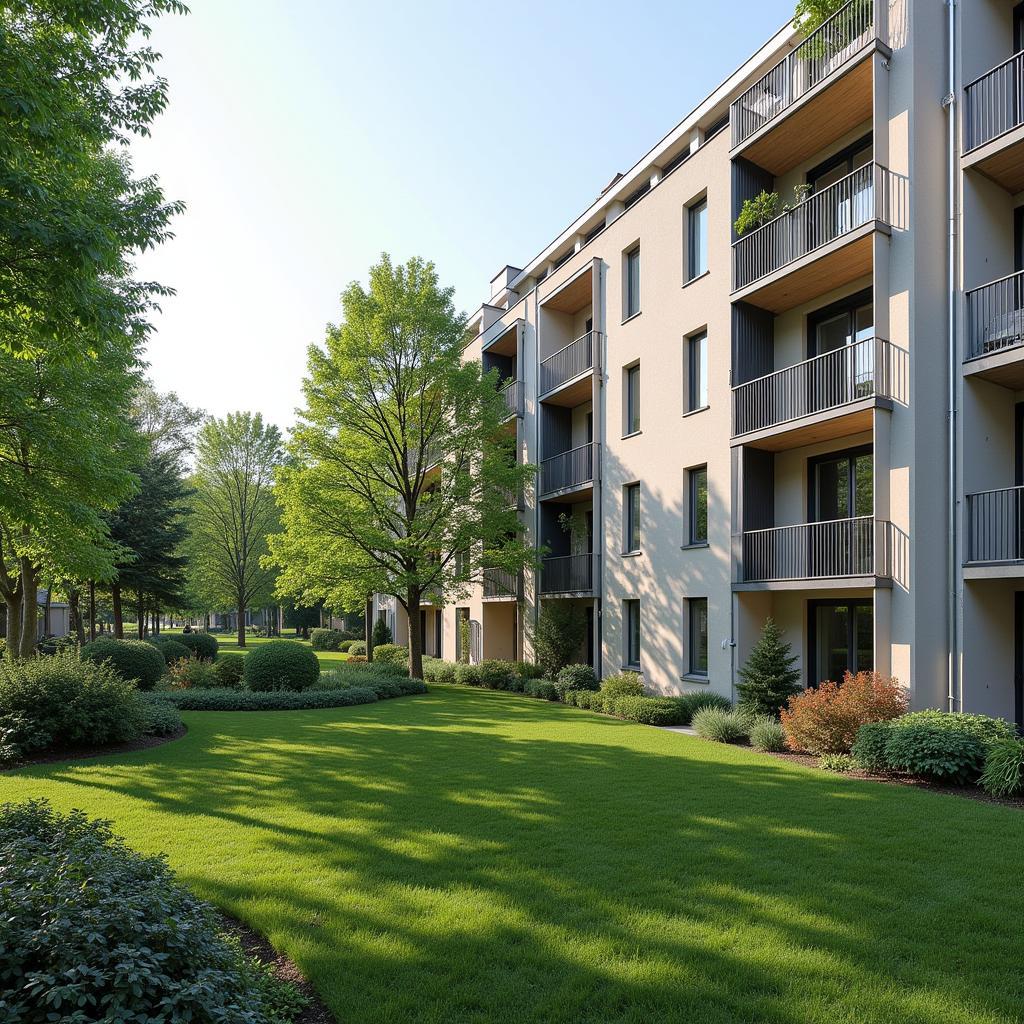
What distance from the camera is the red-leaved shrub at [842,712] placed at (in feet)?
39.1

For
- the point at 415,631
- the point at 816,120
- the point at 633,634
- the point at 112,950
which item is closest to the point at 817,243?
the point at 816,120

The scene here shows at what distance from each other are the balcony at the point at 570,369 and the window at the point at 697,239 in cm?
404

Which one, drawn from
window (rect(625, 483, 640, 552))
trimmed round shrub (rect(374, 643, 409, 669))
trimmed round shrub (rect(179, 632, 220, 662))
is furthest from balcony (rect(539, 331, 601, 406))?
trimmed round shrub (rect(179, 632, 220, 662))

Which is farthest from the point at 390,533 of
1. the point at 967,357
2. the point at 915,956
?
the point at 915,956

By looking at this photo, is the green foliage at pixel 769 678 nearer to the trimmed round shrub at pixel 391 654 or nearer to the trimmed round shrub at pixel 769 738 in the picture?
the trimmed round shrub at pixel 769 738

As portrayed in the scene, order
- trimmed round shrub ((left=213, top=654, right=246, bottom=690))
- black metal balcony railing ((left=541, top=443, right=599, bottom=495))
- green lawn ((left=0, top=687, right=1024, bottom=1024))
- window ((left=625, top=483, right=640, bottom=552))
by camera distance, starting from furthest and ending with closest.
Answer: black metal balcony railing ((left=541, top=443, right=599, bottom=495))
trimmed round shrub ((left=213, top=654, right=246, bottom=690))
window ((left=625, top=483, right=640, bottom=552))
green lawn ((left=0, top=687, right=1024, bottom=1024))

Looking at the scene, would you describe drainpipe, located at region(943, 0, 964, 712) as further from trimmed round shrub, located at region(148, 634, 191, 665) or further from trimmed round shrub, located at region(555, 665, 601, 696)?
trimmed round shrub, located at region(148, 634, 191, 665)

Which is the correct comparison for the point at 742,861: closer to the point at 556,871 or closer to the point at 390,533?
the point at 556,871

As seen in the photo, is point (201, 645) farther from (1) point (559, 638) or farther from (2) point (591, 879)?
(2) point (591, 879)

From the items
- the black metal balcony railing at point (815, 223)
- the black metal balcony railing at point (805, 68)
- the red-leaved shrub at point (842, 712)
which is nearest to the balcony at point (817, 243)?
the black metal balcony railing at point (815, 223)

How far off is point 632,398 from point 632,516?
3364mm

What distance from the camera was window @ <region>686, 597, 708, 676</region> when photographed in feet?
58.9

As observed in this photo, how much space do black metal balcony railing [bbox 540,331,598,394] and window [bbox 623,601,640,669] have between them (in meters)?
7.29

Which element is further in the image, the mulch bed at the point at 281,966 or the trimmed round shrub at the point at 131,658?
the trimmed round shrub at the point at 131,658
